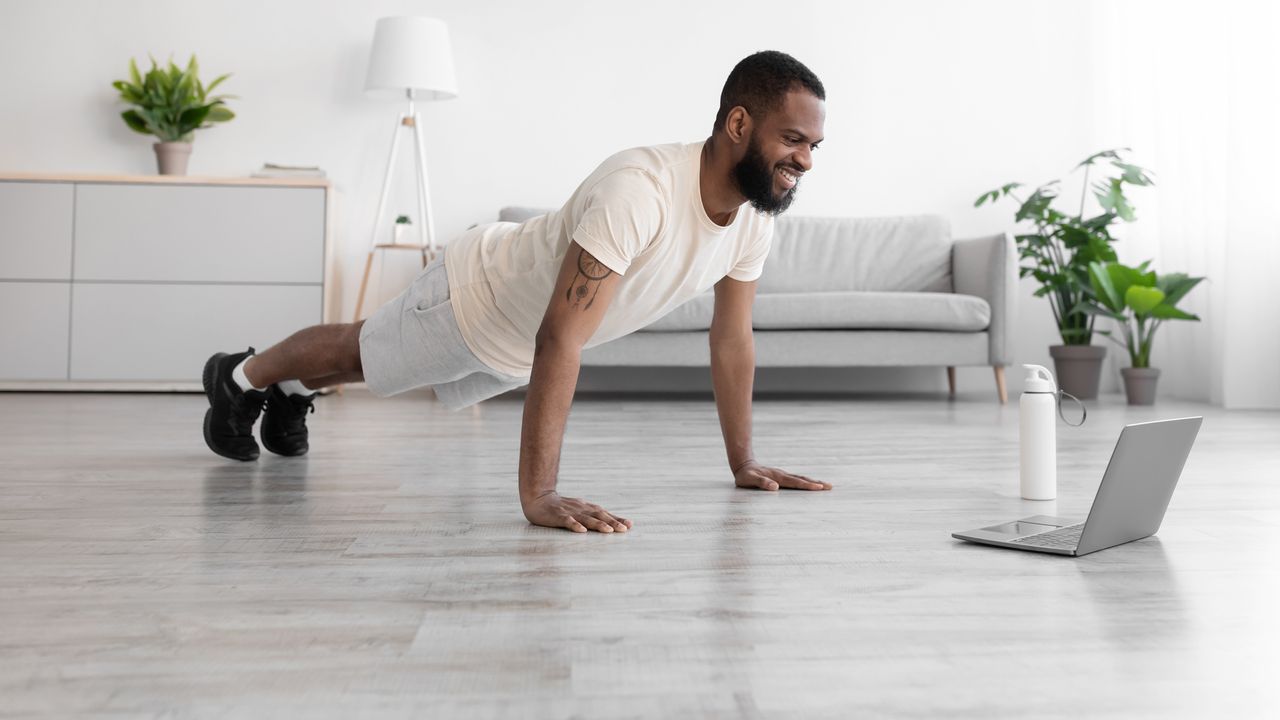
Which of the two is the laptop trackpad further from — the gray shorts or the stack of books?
the stack of books

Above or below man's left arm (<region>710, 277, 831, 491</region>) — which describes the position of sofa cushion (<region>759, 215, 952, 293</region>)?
above

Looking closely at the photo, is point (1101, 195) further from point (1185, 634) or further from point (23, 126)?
point (23, 126)

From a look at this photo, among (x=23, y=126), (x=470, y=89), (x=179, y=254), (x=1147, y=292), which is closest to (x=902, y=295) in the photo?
(x=1147, y=292)

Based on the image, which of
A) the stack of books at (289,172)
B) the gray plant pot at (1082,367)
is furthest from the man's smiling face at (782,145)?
the stack of books at (289,172)

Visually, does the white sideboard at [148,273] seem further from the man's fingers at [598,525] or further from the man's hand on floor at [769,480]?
the man's fingers at [598,525]

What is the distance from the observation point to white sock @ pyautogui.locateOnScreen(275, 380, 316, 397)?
2.24 metres

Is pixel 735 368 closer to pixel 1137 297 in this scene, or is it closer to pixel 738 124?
pixel 738 124

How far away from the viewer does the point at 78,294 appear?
14.7 feet

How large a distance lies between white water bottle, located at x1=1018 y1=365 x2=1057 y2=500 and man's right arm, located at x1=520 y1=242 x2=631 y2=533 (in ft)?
2.51

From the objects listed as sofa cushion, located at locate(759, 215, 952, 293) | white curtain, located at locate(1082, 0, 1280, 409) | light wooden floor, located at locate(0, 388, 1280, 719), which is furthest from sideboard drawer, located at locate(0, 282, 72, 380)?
white curtain, located at locate(1082, 0, 1280, 409)

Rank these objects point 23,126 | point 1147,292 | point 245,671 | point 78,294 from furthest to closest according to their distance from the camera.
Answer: point 23,126
point 78,294
point 1147,292
point 245,671

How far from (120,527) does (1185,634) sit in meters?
1.41

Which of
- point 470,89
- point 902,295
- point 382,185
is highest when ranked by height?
point 470,89

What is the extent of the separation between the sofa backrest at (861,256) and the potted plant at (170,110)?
140cm
